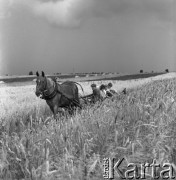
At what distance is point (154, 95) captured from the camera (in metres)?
8.10

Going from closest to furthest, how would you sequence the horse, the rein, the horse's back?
the horse, the rein, the horse's back

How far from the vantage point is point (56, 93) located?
1065 cm

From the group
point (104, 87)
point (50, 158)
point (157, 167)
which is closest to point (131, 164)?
point (157, 167)

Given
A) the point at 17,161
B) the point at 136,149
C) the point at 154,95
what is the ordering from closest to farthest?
the point at 17,161 < the point at 136,149 < the point at 154,95

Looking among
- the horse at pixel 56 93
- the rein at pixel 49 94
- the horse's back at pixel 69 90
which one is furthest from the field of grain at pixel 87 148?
the horse's back at pixel 69 90

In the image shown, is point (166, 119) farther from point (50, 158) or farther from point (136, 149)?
point (50, 158)

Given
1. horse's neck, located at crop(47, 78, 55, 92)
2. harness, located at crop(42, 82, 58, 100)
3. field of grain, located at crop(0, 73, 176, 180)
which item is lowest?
field of grain, located at crop(0, 73, 176, 180)

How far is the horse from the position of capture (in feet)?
32.3

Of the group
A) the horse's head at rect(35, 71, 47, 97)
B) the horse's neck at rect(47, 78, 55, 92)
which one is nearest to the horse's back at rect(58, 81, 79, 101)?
the horse's neck at rect(47, 78, 55, 92)

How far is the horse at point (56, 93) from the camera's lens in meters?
9.85

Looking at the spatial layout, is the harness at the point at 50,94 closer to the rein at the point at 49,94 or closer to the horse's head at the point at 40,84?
the rein at the point at 49,94

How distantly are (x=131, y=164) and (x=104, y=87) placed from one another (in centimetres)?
872

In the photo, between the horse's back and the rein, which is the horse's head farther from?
the horse's back

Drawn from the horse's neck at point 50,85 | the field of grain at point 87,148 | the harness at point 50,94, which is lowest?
the field of grain at point 87,148
